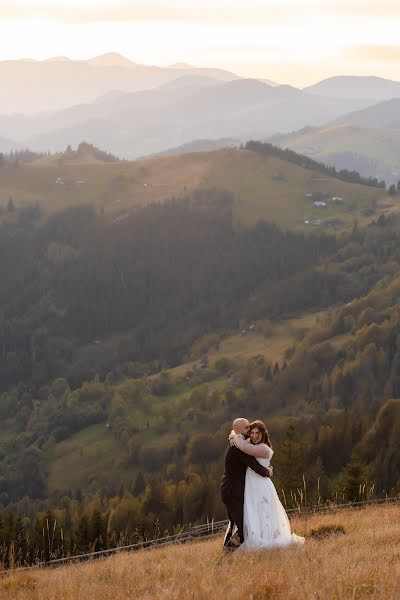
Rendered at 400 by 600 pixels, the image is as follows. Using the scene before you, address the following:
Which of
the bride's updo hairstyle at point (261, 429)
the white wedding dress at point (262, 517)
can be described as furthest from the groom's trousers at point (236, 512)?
the bride's updo hairstyle at point (261, 429)

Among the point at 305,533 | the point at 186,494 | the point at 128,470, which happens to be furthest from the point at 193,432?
the point at 305,533

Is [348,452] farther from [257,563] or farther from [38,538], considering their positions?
[257,563]

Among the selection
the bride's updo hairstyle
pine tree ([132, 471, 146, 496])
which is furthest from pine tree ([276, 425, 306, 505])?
pine tree ([132, 471, 146, 496])

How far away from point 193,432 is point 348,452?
8915cm

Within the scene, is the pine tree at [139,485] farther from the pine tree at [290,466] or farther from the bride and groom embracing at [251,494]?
the bride and groom embracing at [251,494]

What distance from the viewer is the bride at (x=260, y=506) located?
18.5m

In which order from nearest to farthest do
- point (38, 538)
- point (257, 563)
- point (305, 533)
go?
point (257, 563), point (305, 533), point (38, 538)

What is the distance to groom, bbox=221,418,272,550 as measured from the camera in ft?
61.3

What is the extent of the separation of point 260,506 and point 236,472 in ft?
3.56

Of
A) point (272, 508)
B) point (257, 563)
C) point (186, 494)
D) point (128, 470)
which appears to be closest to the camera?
point (257, 563)

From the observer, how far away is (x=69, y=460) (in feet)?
642

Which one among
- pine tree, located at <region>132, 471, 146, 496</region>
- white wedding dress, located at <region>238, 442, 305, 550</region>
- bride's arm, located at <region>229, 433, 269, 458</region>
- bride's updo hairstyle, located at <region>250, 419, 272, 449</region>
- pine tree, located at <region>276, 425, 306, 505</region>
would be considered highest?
bride's updo hairstyle, located at <region>250, 419, 272, 449</region>

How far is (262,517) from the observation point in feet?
61.8

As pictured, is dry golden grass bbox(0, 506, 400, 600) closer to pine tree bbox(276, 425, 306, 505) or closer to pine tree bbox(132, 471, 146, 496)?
pine tree bbox(276, 425, 306, 505)
